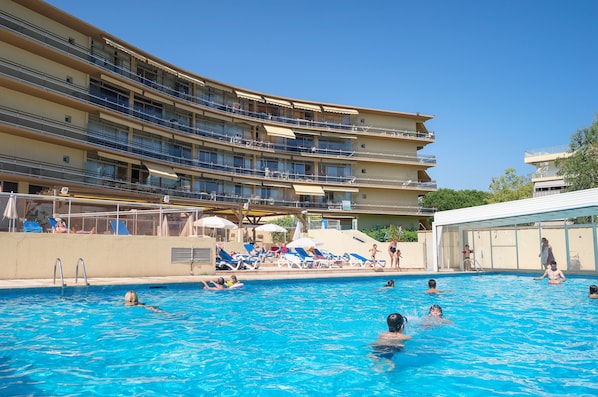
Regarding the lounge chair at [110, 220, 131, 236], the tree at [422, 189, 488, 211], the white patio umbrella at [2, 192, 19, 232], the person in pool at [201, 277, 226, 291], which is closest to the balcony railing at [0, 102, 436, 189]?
the tree at [422, 189, 488, 211]

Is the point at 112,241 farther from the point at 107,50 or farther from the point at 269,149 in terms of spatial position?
the point at 269,149

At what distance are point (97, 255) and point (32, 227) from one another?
1.96 meters

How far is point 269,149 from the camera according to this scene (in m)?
45.7

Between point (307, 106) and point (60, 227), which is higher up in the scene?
point (307, 106)

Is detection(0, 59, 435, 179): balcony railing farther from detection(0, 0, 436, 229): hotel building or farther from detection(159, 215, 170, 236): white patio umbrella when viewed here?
detection(159, 215, 170, 236): white patio umbrella

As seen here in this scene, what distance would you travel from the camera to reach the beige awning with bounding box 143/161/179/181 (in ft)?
118

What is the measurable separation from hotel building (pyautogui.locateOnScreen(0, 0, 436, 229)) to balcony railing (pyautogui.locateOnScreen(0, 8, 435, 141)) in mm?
98

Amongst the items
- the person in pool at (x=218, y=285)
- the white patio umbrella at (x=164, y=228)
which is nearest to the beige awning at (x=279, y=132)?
the white patio umbrella at (x=164, y=228)

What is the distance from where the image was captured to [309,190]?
4578cm

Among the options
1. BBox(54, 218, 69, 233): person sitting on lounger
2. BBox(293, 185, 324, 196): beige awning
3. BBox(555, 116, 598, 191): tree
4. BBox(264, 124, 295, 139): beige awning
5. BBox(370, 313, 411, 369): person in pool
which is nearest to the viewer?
BBox(370, 313, 411, 369): person in pool

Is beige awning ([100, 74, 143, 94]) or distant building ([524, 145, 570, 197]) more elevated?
beige awning ([100, 74, 143, 94])

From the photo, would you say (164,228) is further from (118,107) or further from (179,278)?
(118,107)

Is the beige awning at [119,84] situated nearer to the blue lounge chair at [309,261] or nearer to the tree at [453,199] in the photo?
the blue lounge chair at [309,261]

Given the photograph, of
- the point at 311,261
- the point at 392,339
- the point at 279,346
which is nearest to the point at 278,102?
the point at 311,261
